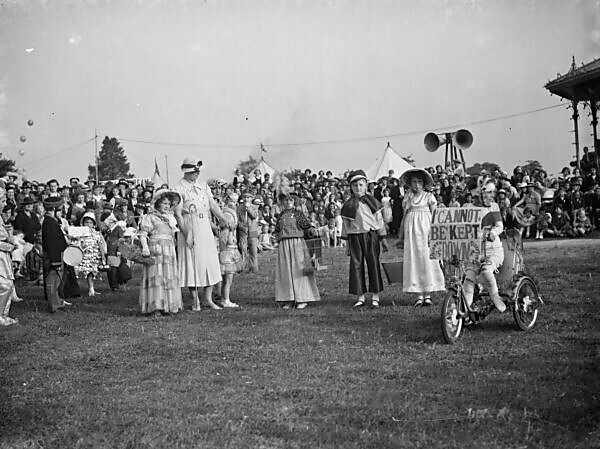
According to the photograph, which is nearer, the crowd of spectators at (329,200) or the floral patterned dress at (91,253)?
the floral patterned dress at (91,253)

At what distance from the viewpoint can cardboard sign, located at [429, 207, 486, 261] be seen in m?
8.27

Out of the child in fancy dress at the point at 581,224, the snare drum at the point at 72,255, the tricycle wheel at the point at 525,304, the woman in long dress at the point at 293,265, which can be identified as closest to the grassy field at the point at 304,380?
the tricycle wheel at the point at 525,304

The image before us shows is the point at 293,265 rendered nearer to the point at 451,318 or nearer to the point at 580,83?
the point at 451,318

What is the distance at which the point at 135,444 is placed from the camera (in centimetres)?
523

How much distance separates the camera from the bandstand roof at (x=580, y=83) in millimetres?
21812

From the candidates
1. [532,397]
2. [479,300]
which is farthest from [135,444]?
[479,300]

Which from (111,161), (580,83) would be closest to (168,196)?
(580,83)

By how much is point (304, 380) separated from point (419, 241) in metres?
4.85

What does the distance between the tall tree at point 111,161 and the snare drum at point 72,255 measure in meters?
77.1

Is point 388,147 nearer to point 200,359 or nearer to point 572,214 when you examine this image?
point 572,214

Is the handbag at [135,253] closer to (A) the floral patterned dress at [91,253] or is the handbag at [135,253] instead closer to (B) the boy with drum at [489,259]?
(A) the floral patterned dress at [91,253]

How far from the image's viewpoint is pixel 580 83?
22.4 m

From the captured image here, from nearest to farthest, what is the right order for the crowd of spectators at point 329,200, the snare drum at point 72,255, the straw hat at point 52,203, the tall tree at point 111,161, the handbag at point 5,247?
the handbag at point 5,247 → the straw hat at point 52,203 → the snare drum at point 72,255 → the crowd of spectators at point 329,200 → the tall tree at point 111,161

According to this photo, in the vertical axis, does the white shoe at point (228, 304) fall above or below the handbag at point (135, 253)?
below
